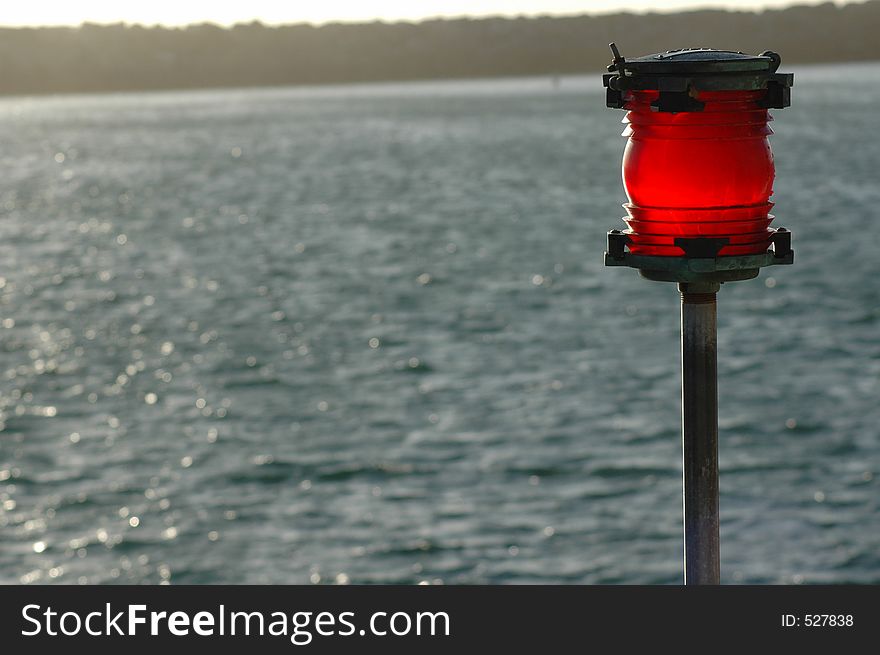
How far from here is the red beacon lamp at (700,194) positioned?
4.03 meters

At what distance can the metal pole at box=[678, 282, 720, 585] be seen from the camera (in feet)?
13.5

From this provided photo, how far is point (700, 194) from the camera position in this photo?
4035mm

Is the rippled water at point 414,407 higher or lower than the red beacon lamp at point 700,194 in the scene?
lower

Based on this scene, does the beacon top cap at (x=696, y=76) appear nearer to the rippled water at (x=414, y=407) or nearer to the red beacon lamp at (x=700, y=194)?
the red beacon lamp at (x=700, y=194)

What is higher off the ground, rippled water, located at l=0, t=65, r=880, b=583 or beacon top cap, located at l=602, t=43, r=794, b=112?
beacon top cap, located at l=602, t=43, r=794, b=112

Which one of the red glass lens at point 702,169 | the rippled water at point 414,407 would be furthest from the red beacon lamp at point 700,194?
the rippled water at point 414,407

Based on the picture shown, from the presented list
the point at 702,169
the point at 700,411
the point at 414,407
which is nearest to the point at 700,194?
the point at 702,169

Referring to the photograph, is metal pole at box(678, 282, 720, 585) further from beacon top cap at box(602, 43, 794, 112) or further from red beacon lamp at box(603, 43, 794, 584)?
beacon top cap at box(602, 43, 794, 112)

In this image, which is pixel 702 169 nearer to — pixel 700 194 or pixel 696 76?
pixel 700 194

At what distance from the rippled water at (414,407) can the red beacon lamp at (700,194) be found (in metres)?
15.3

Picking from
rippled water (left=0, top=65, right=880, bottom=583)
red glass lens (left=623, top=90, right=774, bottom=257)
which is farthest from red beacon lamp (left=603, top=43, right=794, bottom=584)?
rippled water (left=0, top=65, right=880, bottom=583)

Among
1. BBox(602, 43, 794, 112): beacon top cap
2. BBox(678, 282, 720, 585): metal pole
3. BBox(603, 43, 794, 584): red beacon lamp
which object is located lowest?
BBox(678, 282, 720, 585): metal pole

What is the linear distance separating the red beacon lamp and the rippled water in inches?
604

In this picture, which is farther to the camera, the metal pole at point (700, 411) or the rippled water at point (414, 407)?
the rippled water at point (414, 407)
